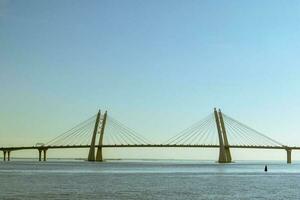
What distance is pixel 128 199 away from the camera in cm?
3966

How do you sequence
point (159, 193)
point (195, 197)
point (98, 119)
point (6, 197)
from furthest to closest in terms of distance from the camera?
point (98, 119) < point (159, 193) < point (195, 197) < point (6, 197)

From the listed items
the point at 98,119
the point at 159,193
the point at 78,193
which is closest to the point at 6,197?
the point at 78,193

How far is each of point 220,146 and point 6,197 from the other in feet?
361

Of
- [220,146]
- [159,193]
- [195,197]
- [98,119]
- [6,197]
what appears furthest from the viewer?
[98,119]

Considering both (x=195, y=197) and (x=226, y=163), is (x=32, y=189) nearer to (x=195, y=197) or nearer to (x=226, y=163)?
(x=195, y=197)

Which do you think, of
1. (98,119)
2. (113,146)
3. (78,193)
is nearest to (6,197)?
(78,193)

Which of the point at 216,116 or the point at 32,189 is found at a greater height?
the point at 216,116

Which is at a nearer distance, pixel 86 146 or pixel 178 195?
pixel 178 195

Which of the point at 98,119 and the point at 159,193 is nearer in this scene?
the point at 159,193

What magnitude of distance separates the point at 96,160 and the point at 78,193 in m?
111

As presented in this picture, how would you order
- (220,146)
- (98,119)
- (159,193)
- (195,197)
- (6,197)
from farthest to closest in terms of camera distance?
(98,119) → (220,146) → (159,193) → (195,197) → (6,197)

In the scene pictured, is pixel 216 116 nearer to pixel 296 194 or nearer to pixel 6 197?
pixel 296 194

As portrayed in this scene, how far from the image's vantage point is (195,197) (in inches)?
1657

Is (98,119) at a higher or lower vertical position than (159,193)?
higher
